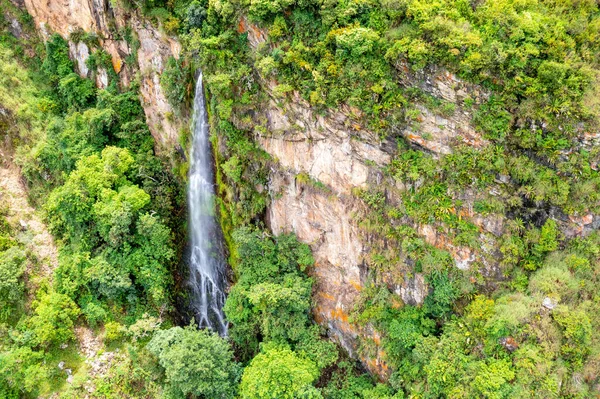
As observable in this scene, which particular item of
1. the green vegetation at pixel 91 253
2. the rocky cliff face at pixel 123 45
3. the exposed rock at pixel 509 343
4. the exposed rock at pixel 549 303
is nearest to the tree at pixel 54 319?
the green vegetation at pixel 91 253

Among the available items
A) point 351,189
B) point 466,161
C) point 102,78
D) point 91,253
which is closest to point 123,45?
point 102,78

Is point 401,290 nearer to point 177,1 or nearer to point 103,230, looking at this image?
point 103,230

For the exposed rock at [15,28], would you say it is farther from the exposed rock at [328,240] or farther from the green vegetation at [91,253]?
the exposed rock at [328,240]

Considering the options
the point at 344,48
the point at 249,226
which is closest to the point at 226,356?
the point at 249,226

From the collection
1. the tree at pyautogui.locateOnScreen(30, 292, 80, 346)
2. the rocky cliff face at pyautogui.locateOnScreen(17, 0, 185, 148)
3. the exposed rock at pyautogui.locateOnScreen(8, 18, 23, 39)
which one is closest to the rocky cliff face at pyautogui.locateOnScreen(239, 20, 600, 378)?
the rocky cliff face at pyautogui.locateOnScreen(17, 0, 185, 148)

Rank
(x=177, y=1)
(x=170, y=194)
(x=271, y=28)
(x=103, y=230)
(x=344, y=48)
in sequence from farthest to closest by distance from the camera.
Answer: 1. (x=170, y=194)
2. (x=103, y=230)
3. (x=177, y=1)
4. (x=271, y=28)
5. (x=344, y=48)

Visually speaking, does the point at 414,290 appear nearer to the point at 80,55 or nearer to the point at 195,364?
the point at 195,364

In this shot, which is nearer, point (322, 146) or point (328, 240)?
point (322, 146)
